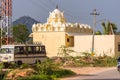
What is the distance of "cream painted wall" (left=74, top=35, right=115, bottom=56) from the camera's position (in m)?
62.7

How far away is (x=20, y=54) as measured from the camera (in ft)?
128

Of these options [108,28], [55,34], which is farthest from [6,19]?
[108,28]

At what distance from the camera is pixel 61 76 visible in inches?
1171

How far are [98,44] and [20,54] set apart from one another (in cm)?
2620

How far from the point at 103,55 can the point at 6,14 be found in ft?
46.6

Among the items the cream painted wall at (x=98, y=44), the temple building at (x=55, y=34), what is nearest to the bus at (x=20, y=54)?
the cream painted wall at (x=98, y=44)

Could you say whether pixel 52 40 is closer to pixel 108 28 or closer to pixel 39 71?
pixel 108 28

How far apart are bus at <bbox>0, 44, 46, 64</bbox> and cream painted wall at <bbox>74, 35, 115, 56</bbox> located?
2326 centimetres

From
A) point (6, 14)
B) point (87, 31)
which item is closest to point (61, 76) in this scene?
point (6, 14)

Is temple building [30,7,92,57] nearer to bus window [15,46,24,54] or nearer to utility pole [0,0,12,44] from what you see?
utility pole [0,0,12,44]

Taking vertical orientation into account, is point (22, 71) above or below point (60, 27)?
below

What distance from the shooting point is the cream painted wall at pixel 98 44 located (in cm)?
6266

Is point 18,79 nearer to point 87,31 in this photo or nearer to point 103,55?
point 103,55

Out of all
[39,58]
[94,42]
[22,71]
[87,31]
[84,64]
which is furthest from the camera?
[87,31]
